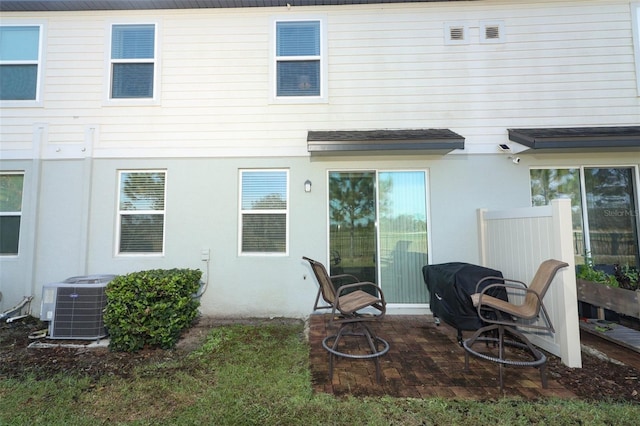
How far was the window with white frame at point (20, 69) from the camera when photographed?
5426mm

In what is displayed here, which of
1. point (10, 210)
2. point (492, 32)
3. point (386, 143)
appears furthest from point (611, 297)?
point (10, 210)

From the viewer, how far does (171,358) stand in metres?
3.60

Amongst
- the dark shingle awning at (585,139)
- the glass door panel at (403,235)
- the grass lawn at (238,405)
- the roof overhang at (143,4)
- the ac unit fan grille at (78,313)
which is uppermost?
the roof overhang at (143,4)

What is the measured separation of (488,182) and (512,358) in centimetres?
286

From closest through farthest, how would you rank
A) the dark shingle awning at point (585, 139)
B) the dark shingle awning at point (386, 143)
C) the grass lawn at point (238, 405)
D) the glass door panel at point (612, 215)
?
the grass lawn at point (238, 405)
the dark shingle awning at point (585, 139)
the dark shingle awning at point (386, 143)
the glass door panel at point (612, 215)

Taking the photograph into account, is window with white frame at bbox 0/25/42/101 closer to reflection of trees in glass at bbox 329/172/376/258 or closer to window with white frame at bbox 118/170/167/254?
window with white frame at bbox 118/170/167/254

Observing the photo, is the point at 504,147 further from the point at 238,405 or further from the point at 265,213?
the point at 238,405

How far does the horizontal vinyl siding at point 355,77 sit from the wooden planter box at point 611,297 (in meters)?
2.53

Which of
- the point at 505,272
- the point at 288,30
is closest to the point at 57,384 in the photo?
the point at 505,272

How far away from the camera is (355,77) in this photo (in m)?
5.34

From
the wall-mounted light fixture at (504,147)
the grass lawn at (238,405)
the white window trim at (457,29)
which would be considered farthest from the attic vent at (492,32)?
the grass lawn at (238,405)

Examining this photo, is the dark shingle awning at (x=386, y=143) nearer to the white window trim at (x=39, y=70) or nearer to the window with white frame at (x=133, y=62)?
the window with white frame at (x=133, y=62)

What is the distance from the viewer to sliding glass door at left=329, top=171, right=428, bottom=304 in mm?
5168

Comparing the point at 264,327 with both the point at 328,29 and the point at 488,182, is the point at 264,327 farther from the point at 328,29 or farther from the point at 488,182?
the point at 328,29
